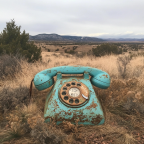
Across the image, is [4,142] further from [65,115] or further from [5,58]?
[5,58]

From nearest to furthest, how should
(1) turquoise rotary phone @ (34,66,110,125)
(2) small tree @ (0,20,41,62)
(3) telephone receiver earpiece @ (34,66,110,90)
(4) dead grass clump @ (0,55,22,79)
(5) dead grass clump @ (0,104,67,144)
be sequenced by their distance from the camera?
(5) dead grass clump @ (0,104,67,144), (1) turquoise rotary phone @ (34,66,110,125), (3) telephone receiver earpiece @ (34,66,110,90), (4) dead grass clump @ (0,55,22,79), (2) small tree @ (0,20,41,62)

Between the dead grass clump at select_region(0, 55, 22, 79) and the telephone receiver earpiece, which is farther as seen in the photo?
the dead grass clump at select_region(0, 55, 22, 79)

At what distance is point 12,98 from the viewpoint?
2.43 m

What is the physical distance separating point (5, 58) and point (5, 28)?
15.3 feet

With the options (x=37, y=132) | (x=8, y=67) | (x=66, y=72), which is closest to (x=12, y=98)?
(x=66, y=72)

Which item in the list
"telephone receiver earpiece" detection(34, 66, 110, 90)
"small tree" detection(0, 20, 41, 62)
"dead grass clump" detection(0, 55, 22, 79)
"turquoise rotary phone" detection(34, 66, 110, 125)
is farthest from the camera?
"small tree" detection(0, 20, 41, 62)

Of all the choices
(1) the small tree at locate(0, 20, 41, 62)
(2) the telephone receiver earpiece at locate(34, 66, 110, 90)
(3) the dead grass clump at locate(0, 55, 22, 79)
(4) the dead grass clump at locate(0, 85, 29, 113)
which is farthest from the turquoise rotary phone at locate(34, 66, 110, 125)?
(1) the small tree at locate(0, 20, 41, 62)

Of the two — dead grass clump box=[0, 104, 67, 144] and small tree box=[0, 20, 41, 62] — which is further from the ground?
small tree box=[0, 20, 41, 62]

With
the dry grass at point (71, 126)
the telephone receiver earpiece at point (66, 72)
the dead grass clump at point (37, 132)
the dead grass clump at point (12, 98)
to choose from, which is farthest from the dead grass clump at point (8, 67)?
the dead grass clump at point (37, 132)

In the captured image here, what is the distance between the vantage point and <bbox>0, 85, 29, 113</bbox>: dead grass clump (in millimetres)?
2314

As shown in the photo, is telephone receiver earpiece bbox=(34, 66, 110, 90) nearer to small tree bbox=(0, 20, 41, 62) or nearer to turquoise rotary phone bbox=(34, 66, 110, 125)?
turquoise rotary phone bbox=(34, 66, 110, 125)

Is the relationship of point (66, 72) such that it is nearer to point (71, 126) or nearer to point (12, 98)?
point (71, 126)

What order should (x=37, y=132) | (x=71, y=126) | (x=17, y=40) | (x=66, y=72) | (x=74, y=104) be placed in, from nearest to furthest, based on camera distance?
(x=37, y=132) < (x=71, y=126) < (x=74, y=104) < (x=66, y=72) < (x=17, y=40)

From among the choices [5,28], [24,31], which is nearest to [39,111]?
[24,31]
